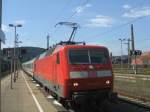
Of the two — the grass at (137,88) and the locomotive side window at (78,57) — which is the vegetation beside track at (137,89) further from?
the locomotive side window at (78,57)

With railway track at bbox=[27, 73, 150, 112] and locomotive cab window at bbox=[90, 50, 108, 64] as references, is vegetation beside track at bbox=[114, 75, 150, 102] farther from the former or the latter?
locomotive cab window at bbox=[90, 50, 108, 64]

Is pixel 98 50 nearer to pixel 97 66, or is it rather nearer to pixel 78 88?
pixel 97 66

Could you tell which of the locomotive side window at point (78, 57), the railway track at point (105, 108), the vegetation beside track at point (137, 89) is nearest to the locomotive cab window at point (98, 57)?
the locomotive side window at point (78, 57)

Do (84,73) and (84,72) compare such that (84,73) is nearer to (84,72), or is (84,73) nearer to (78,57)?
(84,72)

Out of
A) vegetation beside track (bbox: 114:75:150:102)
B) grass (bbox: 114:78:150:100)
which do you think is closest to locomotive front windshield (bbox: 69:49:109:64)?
vegetation beside track (bbox: 114:75:150:102)

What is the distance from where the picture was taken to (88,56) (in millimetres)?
17703

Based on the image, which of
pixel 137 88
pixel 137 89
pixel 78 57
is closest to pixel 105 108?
pixel 78 57

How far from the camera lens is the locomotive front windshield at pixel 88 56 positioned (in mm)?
17531

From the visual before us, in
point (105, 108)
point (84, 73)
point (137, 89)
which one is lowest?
point (105, 108)

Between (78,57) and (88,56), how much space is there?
43 cm

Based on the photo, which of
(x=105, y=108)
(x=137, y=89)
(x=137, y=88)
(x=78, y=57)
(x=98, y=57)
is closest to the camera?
(x=78, y=57)

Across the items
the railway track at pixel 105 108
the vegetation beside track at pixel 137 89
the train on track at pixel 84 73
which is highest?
the train on track at pixel 84 73

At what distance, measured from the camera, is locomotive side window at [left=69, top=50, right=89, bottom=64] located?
57.4 feet

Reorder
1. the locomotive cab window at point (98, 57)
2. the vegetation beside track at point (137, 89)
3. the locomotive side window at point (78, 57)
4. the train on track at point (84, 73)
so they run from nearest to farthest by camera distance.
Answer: the train on track at point (84, 73)
the locomotive side window at point (78, 57)
the locomotive cab window at point (98, 57)
the vegetation beside track at point (137, 89)
